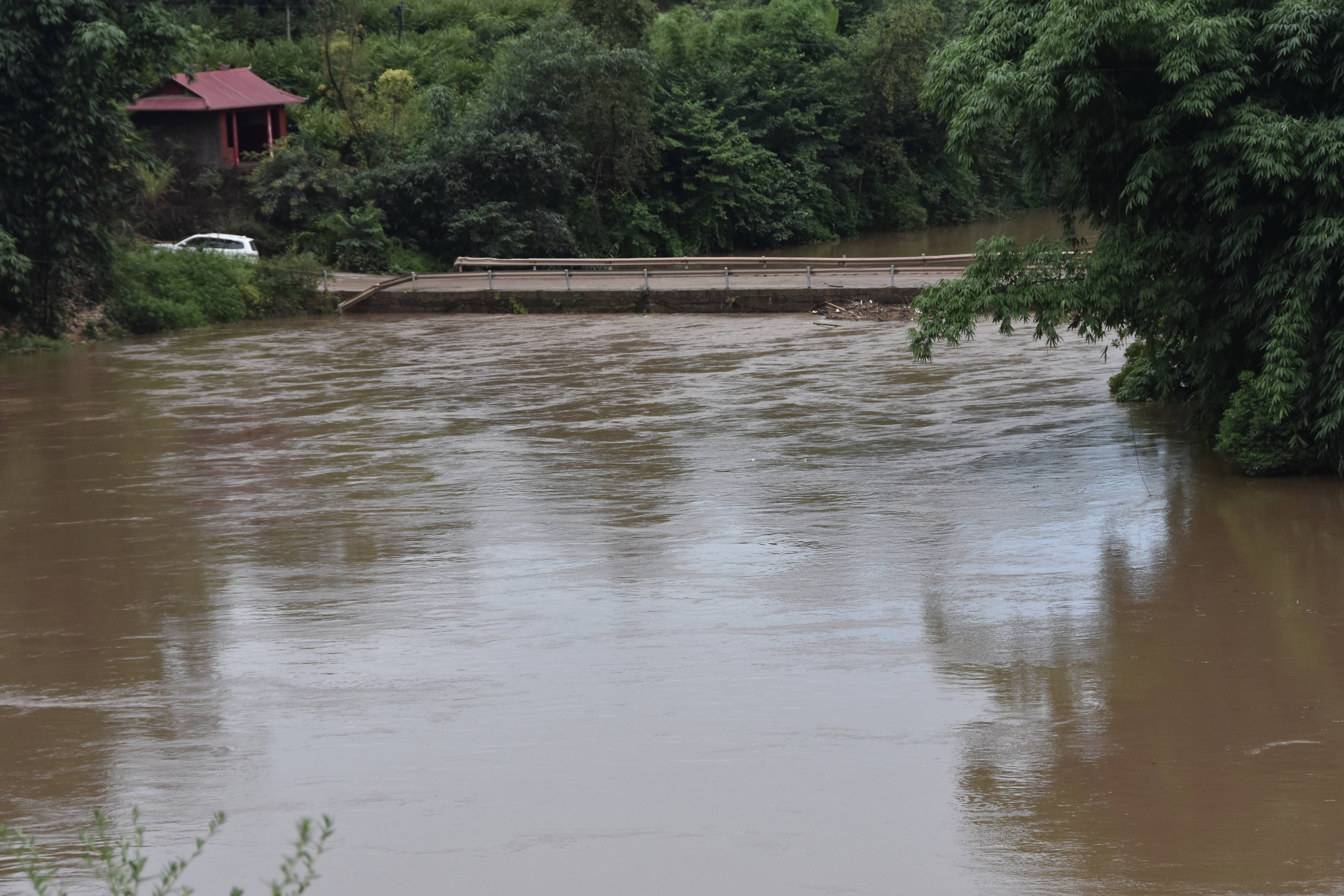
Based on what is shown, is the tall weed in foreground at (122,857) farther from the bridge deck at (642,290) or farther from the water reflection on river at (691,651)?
the bridge deck at (642,290)

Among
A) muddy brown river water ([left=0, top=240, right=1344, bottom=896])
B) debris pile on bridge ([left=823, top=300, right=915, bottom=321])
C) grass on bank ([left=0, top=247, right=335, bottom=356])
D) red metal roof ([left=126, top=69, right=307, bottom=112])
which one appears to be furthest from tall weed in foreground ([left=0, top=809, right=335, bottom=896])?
red metal roof ([left=126, top=69, right=307, bottom=112])

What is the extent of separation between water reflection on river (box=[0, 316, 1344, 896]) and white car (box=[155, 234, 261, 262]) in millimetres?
17077

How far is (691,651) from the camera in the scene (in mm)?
10523

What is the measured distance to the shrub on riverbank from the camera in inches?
1304

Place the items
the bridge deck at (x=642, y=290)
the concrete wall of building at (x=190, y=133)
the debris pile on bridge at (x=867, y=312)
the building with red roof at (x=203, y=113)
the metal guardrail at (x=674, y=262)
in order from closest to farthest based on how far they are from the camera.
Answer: the debris pile on bridge at (x=867, y=312) → the bridge deck at (x=642, y=290) → the metal guardrail at (x=674, y=262) → the building with red roof at (x=203, y=113) → the concrete wall of building at (x=190, y=133)

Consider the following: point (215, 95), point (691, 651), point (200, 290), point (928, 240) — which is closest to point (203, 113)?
point (215, 95)

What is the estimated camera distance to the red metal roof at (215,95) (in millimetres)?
42344

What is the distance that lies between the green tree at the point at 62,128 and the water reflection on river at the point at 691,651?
11076mm

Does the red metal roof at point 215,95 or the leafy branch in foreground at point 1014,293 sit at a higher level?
the red metal roof at point 215,95

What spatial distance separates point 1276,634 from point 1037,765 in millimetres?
3332

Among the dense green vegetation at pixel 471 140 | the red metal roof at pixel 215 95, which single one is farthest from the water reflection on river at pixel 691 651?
the red metal roof at pixel 215 95

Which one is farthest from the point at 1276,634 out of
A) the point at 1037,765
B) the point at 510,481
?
the point at 510,481

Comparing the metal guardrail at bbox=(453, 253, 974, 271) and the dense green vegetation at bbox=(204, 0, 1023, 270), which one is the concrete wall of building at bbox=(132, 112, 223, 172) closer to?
the dense green vegetation at bbox=(204, 0, 1023, 270)

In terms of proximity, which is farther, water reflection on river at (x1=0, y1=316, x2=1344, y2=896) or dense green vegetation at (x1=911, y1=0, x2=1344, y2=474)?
dense green vegetation at (x1=911, y1=0, x2=1344, y2=474)
